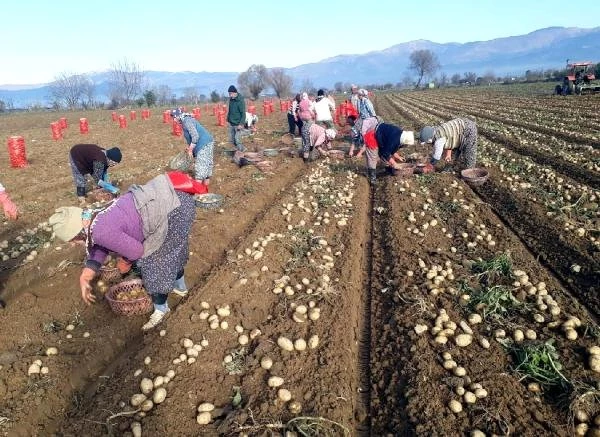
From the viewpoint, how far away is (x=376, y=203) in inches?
308

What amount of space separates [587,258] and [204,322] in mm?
4596

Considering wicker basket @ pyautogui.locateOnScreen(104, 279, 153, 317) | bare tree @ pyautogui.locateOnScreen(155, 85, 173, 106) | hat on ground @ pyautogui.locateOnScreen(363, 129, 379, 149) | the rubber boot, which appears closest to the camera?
wicker basket @ pyautogui.locateOnScreen(104, 279, 153, 317)

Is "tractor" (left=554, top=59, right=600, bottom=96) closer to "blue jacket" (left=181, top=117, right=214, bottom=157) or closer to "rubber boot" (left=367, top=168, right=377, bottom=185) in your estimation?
"rubber boot" (left=367, top=168, right=377, bottom=185)

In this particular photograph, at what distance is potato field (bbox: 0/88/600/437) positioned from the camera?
10.3ft

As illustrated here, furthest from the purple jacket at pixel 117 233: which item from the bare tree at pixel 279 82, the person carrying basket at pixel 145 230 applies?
the bare tree at pixel 279 82

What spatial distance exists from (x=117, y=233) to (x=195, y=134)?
4720mm

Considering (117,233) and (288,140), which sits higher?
(117,233)

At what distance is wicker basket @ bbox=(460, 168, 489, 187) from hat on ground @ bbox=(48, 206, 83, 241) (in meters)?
7.11

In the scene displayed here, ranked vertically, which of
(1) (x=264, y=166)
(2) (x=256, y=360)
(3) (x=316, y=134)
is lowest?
(2) (x=256, y=360)

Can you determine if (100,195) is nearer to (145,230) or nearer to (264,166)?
(264,166)

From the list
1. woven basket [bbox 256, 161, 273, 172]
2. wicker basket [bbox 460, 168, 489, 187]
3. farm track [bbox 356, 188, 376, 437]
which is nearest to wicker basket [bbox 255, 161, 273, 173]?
woven basket [bbox 256, 161, 273, 172]

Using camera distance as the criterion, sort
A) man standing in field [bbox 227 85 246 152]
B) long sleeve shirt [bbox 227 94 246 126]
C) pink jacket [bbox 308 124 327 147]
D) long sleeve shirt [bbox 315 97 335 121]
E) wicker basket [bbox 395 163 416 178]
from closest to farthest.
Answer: wicker basket [bbox 395 163 416 178] < man standing in field [bbox 227 85 246 152] < pink jacket [bbox 308 124 327 147] < long sleeve shirt [bbox 227 94 246 126] < long sleeve shirt [bbox 315 97 335 121]

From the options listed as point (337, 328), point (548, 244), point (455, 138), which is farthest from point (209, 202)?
point (548, 244)

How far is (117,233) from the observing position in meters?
3.38
